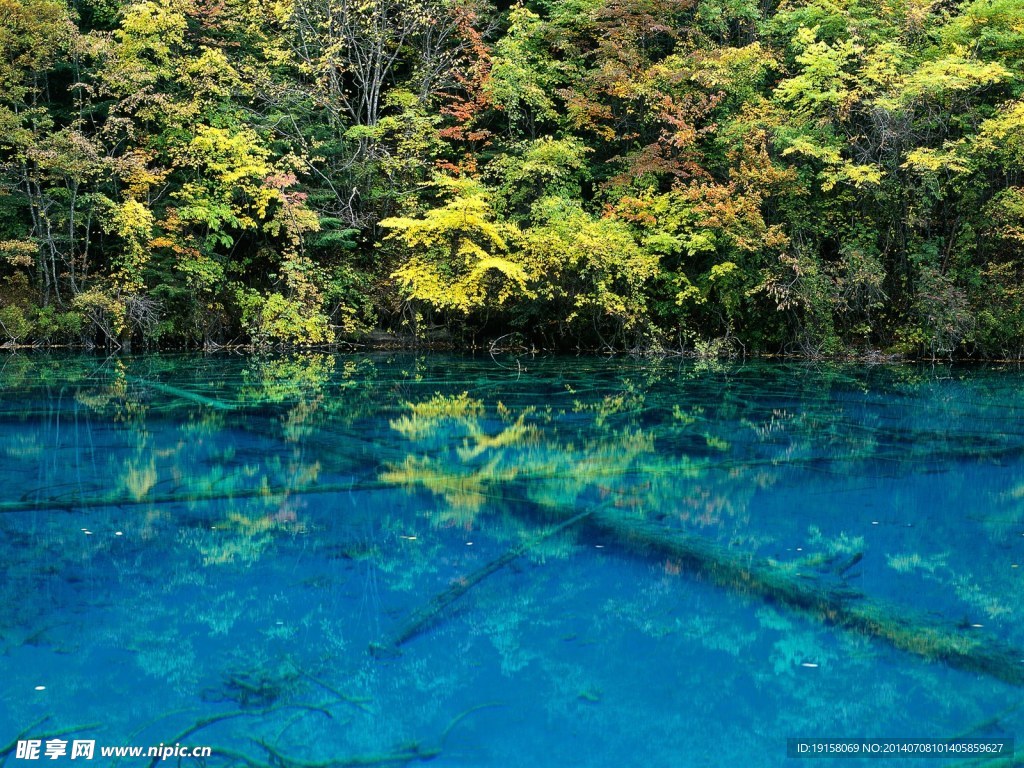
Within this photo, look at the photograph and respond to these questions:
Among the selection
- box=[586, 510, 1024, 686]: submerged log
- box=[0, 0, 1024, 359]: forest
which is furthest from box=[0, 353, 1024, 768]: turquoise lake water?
box=[0, 0, 1024, 359]: forest

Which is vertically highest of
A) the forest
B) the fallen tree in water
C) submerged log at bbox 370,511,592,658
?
the forest

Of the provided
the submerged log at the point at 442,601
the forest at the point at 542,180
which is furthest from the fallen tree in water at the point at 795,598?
the forest at the point at 542,180

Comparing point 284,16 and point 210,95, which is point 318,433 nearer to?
point 210,95

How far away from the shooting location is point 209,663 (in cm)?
328

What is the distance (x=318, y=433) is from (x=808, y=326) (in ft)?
39.2

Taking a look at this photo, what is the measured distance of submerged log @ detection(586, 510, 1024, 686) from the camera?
3.44m

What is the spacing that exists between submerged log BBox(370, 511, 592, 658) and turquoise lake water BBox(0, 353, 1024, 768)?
20 mm

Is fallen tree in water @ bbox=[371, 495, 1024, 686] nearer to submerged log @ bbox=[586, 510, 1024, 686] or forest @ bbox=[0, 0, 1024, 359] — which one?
submerged log @ bbox=[586, 510, 1024, 686]

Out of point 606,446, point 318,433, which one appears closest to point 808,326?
point 606,446

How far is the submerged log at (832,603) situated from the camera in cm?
344

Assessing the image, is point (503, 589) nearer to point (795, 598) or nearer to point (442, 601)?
point (442, 601)

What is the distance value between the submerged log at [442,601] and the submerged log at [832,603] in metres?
0.53

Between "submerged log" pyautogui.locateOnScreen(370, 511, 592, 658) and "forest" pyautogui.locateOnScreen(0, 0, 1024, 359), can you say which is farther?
"forest" pyautogui.locateOnScreen(0, 0, 1024, 359)

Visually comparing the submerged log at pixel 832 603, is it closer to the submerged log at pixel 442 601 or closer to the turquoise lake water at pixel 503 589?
the turquoise lake water at pixel 503 589
